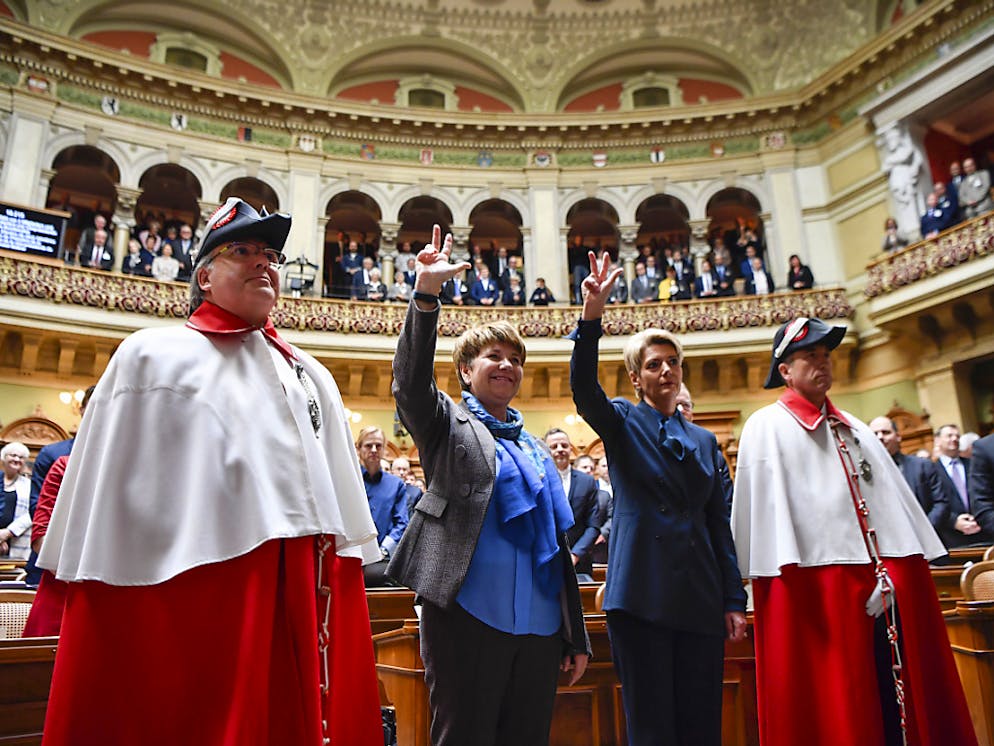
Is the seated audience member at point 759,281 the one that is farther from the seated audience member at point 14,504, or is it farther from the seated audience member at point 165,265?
the seated audience member at point 14,504

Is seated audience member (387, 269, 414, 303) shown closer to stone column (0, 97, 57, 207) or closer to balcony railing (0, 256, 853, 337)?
balcony railing (0, 256, 853, 337)

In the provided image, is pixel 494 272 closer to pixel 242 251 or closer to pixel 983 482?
pixel 983 482

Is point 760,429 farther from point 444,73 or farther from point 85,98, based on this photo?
point 444,73

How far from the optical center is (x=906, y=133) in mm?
12516

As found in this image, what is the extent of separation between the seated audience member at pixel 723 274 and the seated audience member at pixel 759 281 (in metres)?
0.34

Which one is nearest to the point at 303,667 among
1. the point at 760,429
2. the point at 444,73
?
the point at 760,429

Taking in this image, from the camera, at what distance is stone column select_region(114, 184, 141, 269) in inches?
512

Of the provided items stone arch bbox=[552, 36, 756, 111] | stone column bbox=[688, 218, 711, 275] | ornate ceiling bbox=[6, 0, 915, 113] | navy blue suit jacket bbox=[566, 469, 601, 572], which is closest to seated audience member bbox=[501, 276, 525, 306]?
stone column bbox=[688, 218, 711, 275]

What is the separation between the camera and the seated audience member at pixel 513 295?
45.3ft

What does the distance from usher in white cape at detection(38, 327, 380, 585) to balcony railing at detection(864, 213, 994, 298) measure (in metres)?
11.6

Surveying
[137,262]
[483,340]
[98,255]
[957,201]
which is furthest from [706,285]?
[483,340]

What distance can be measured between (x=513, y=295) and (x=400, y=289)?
2.15m

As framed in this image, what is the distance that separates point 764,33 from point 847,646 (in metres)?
16.1

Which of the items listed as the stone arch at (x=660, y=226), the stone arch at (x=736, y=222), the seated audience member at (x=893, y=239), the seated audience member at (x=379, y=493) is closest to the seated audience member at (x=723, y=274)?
the stone arch at (x=736, y=222)
